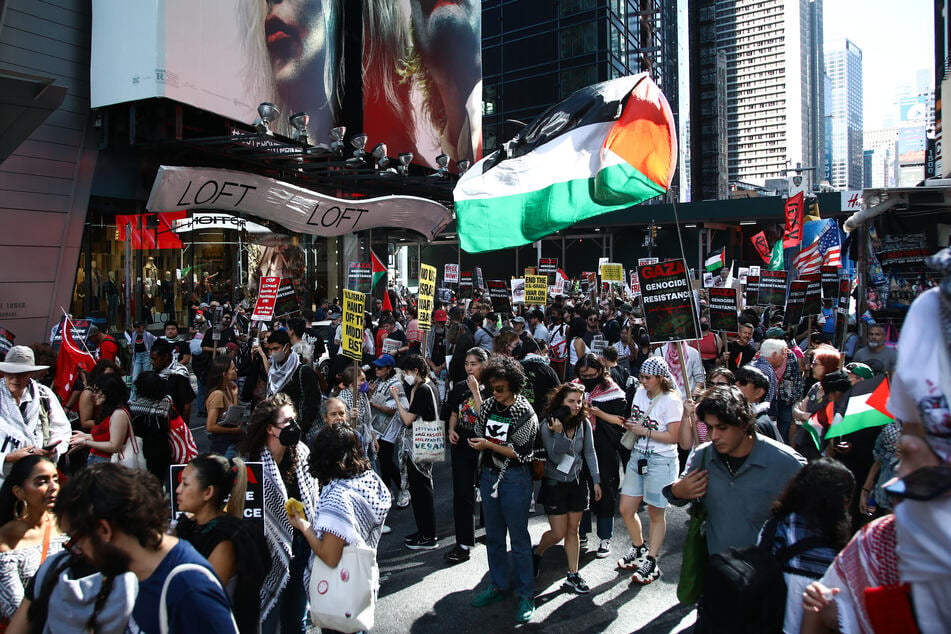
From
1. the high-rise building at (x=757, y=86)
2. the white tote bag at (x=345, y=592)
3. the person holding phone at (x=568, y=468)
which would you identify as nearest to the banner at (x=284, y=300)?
the person holding phone at (x=568, y=468)

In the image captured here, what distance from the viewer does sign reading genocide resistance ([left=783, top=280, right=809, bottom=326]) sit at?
37.9 ft

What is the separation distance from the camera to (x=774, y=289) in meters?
14.6

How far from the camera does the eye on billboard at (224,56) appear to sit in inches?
603

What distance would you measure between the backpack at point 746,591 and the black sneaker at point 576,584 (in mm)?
2723

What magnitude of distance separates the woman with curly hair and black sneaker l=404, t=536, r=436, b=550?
1.17 m

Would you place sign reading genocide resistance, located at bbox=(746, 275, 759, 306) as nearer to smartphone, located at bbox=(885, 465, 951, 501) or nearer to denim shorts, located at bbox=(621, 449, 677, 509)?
denim shorts, located at bbox=(621, 449, 677, 509)

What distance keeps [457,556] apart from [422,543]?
1.63 ft

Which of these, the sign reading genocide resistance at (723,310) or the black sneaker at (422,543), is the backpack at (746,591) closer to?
the black sneaker at (422,543)

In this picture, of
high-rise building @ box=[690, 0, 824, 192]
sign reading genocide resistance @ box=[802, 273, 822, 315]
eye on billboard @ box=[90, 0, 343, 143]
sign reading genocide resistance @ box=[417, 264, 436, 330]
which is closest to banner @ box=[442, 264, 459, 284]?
eye on billboard @ box=[90, 0, 343, 143]

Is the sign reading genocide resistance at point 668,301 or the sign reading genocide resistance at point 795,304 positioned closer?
the sign reading genocide resistance at point 668,301

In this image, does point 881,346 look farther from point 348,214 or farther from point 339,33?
point 339,33

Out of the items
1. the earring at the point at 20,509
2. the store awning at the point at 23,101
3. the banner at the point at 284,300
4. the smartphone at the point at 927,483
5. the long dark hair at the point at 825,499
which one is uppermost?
the store awning at the point at 23,101

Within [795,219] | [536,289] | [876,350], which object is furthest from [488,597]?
[795,219]

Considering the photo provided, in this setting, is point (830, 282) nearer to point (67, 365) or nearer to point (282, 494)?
point (282, 494)
